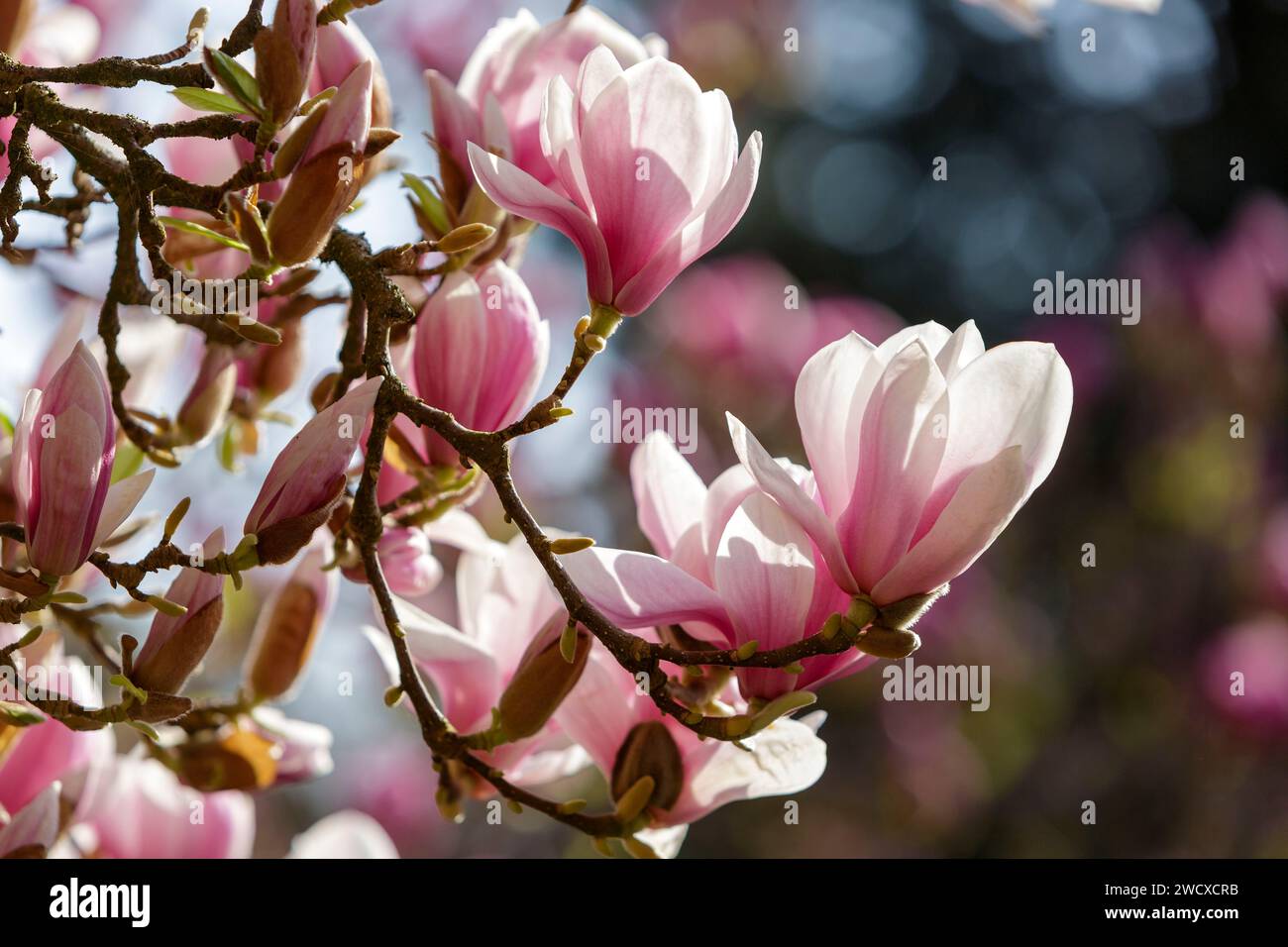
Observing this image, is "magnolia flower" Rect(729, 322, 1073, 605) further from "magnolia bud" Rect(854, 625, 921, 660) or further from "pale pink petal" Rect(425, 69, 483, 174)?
"pale pink petal" Rect(425, 69, 483, 174)

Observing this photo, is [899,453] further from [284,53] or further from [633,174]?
[284,53]

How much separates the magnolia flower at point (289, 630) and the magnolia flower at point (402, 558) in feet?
0.24

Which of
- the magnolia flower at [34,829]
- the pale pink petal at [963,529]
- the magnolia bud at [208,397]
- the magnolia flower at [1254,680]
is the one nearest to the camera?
the pale pink petal at [963,529]

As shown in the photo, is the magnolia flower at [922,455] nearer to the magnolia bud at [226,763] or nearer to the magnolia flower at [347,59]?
the magnolia flower at [347,59]

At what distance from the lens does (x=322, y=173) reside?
1.56 ft

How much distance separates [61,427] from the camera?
1.53ft

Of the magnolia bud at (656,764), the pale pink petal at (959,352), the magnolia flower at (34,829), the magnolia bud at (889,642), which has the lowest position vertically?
the magnolia flower at (34,829)

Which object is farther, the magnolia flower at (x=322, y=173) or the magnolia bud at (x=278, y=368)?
the magnolia bud at (x=278, y=368)

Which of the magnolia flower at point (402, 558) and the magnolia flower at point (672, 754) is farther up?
the magnolia flower at point (402, 558)

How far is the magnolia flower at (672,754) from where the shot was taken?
0.55 metres

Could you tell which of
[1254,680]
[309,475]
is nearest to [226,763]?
[309,475]

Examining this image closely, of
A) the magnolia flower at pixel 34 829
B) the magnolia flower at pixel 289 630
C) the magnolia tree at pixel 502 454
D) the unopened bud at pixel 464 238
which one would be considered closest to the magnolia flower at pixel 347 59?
the magnolia tree at pixel 502 454

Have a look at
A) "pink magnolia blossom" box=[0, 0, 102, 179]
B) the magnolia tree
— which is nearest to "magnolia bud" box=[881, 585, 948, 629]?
the magnolia tree

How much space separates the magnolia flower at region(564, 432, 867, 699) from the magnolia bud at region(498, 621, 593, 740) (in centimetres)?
3
